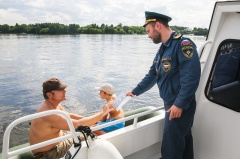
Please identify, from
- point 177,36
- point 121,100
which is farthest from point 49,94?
point 177,36

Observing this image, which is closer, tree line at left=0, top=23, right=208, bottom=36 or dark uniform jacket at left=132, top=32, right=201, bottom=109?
dark uniform jacket at left=132, top=32, right=201, bottom=109

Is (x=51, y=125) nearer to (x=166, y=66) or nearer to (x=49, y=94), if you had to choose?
(x=49, y=94)

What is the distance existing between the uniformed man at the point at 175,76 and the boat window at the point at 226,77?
0.48 meters

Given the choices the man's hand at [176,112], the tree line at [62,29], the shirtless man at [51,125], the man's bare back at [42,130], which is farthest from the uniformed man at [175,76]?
the tree line at [62,29]

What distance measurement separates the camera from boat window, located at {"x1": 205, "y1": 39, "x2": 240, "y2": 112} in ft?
7.26

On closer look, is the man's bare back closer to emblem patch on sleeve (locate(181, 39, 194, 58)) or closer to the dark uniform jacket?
the dark uniform jacket

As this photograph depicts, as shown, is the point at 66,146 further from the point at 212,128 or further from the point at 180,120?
the point at 212,128

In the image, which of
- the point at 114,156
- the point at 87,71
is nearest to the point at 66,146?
the point at 114,156

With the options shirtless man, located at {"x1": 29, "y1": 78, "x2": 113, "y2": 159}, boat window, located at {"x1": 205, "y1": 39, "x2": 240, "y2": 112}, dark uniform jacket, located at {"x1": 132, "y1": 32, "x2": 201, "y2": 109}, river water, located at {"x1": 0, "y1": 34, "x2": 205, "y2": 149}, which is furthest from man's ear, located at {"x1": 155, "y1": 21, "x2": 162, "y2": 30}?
river water, located at {"x1": 0, "y1": 34, "x2": 205, "y2": 149}

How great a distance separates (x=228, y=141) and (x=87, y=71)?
1875cm

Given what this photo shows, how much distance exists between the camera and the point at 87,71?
2047cm

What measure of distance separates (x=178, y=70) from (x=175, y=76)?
0.06 meters

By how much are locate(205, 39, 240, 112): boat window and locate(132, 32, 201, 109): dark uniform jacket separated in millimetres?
577

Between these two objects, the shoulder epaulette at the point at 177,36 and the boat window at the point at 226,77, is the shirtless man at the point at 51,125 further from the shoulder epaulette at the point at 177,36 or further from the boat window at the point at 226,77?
the boat window at the point at 226,77
